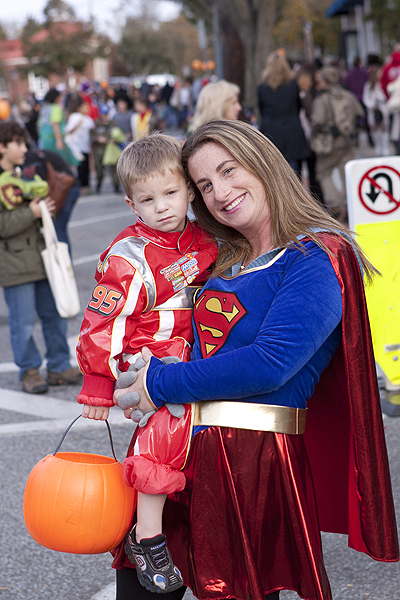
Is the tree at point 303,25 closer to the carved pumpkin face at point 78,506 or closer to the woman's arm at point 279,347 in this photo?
the woman's arm at point 279,347

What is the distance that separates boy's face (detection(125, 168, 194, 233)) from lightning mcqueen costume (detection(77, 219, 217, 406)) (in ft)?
0.14

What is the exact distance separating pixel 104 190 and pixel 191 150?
1509cm

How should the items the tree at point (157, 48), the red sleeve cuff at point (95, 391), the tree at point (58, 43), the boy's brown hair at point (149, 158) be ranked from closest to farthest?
the red sleeve cuff at point (95, 391)
the boy's brown hair at point (149, 158)
the tree at point (58, 43)
the tree at point (157, 48)

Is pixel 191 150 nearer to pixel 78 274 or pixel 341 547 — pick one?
pixel 341 547

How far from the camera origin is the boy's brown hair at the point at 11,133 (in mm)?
5117

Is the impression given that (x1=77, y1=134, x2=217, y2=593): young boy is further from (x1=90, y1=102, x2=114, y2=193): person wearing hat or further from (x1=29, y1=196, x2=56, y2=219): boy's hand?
(x1=90, y1=102, x2=114, y2=193): person wearing hat

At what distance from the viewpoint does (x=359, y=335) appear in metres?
1.92

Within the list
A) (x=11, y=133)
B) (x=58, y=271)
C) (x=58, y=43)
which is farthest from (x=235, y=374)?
(x=58, y=43)

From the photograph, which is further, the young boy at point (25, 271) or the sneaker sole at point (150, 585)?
the young boy at point (25, 271)

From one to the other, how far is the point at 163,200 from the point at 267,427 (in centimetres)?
73

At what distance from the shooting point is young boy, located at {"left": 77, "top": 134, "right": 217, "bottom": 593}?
1.92 metres

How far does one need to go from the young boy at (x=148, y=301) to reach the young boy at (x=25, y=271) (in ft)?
9.84

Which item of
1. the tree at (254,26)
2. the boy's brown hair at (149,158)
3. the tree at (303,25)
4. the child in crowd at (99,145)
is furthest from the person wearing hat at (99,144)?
the tree at (303,25)

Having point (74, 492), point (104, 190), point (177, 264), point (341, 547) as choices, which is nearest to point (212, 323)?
point (177, 264)
